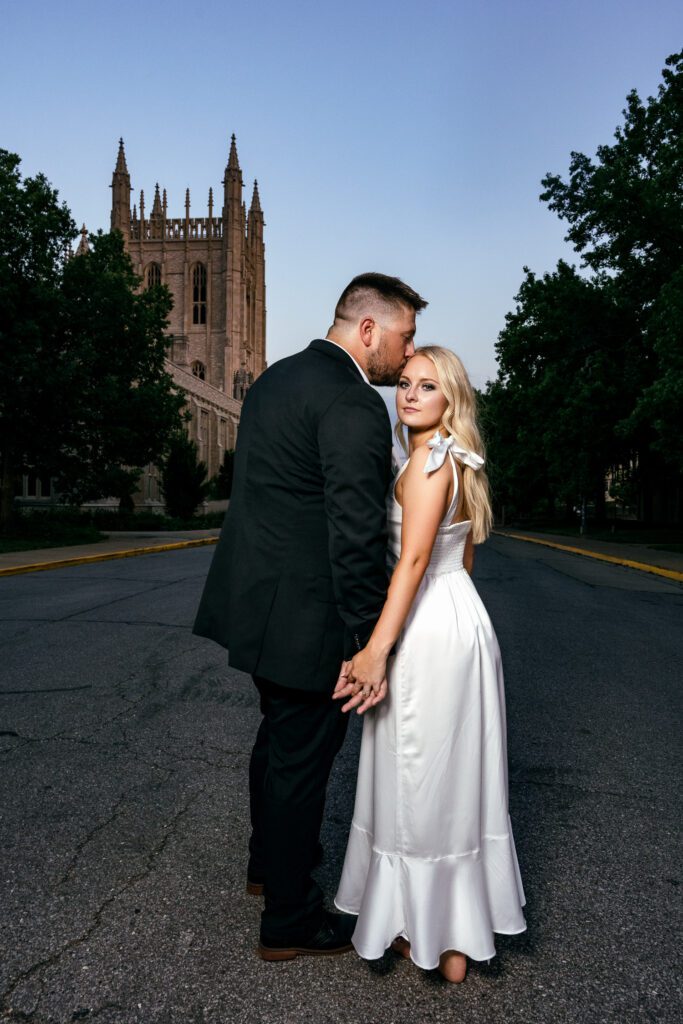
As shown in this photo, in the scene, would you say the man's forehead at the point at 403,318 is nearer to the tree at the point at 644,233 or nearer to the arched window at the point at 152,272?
the tree at the point at 644,233

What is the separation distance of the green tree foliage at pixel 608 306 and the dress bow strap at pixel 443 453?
20.6m

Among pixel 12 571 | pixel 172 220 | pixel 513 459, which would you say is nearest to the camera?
pixel 12 571

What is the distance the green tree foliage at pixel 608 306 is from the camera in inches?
976

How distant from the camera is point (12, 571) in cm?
1395

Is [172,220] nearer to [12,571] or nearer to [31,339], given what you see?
[31,339]

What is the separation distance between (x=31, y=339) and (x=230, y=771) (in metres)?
20.0

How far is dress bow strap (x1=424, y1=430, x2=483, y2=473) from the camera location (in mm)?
2150

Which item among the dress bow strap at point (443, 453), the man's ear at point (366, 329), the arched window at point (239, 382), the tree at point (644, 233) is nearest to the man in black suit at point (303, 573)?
the man's ear at point (366, 329)

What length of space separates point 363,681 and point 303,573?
1.11 feet

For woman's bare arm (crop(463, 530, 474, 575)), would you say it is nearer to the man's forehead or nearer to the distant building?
the man's forehead

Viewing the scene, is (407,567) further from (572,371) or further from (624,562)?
(572,371)

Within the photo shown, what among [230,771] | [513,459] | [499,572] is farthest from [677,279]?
[513,459]

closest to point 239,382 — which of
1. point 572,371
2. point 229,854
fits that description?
point 572,371

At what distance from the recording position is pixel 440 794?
221 cm
